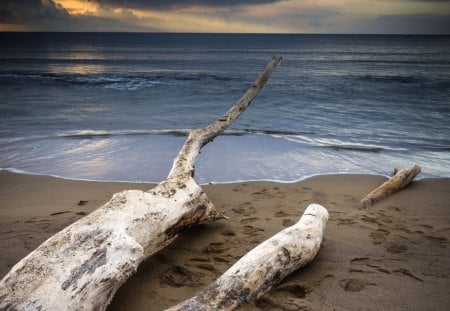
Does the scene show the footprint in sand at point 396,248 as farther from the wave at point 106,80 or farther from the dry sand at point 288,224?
the wave at point 106,80

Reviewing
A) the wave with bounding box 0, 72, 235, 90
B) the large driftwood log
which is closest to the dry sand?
the large driftwood log

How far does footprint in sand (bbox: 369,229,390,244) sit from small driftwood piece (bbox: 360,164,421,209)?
0.81 meters

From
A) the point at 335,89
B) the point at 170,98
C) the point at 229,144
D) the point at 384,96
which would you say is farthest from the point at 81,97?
the point at 384,96

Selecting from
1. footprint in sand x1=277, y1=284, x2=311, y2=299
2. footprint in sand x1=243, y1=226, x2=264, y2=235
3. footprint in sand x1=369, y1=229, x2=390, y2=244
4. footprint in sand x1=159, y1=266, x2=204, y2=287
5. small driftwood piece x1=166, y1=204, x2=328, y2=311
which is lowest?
footprint in sand x1=243, y1=226, x2=264, y2=235

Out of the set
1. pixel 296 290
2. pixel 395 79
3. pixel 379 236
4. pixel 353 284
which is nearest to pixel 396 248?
pixel 379 236

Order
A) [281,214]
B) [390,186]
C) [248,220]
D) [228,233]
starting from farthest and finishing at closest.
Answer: [390,186]
[281,214]
[248,220]
[228,233]

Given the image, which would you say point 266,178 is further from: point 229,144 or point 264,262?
point 264,262

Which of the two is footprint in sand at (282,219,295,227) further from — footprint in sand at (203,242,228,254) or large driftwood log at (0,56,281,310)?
large driftwood log at (0,56,281,310)

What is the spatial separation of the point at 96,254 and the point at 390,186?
4.29 m

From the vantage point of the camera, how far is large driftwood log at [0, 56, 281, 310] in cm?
204

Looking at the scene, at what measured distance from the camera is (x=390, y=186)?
17.0 feet

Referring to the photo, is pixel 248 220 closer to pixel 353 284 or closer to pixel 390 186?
pixel 353 284

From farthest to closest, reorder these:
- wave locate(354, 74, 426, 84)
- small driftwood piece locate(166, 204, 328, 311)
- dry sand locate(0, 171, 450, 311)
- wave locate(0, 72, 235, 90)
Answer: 1. wave locate(354, 74, 426, 84)
2. wave locate(0, 72, 235, 90)
3. dry sand locate(0, 171, 450, 311)
4. small driftwood piece locate(166, 204, 328, 311)

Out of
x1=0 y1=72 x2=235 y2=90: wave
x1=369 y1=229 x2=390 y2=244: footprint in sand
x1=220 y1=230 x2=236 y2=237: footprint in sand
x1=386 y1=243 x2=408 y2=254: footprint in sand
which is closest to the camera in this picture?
x1=386 y1=243 x2=408 y2=254: footprint in sand
